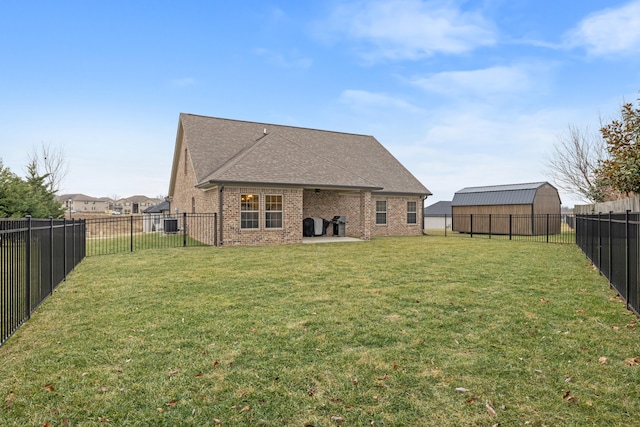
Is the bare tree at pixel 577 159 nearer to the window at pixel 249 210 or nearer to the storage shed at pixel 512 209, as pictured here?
the storage shed at pixel 512 209

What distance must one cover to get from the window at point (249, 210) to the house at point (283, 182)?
0.14ft

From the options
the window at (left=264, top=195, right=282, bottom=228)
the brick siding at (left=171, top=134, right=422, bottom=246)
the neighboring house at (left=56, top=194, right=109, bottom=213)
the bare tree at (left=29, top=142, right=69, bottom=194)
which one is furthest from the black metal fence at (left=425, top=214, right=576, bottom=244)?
the neighboring house at (left=56, top=194, right=109, bottom=213)

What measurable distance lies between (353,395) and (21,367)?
3.30 metres

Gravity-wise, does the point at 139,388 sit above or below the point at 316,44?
below

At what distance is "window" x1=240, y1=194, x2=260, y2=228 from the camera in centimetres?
1524

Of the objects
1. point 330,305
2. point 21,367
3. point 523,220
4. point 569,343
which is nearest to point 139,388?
point 21,367

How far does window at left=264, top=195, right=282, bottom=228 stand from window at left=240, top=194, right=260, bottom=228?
0.37 metres

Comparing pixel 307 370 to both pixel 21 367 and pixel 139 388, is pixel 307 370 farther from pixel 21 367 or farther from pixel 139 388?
pixel 21 367

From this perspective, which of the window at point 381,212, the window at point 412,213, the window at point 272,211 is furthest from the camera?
the window at point 412,213

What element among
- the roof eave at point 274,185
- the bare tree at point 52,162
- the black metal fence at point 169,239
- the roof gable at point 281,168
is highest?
the bare tree at point 52,162

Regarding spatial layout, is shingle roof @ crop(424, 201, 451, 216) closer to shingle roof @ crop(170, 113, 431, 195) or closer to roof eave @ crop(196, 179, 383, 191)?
shingle roof @ crop(170, 113, 431, 195)

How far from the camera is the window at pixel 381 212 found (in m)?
21.7

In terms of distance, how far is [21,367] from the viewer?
350 cm

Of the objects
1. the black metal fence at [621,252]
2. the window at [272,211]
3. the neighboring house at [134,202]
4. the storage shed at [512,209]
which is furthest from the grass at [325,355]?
the neighboring house at [134,202]
